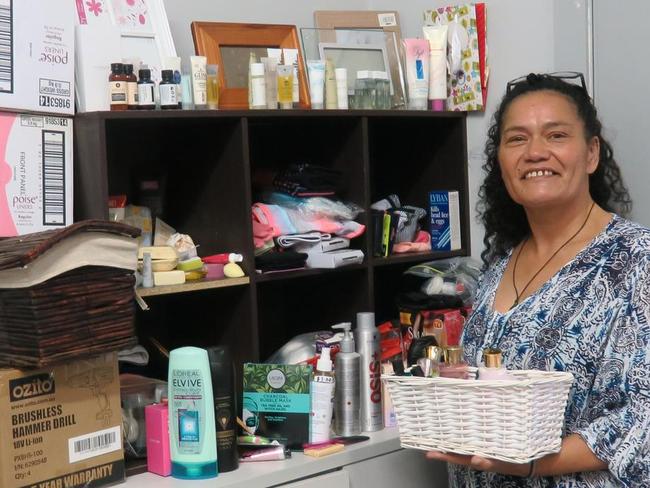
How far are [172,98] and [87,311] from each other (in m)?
0.55

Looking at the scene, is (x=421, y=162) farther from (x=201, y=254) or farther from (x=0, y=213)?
(x=0, y=213)

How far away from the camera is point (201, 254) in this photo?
2.15 m

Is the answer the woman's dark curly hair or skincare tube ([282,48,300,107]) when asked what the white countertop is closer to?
the woman's dark curly hair

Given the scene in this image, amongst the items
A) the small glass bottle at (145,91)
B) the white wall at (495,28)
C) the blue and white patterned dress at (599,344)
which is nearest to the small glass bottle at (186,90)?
the small glass bottle at (145,91)

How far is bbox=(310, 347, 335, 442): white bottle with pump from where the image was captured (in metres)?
1.92

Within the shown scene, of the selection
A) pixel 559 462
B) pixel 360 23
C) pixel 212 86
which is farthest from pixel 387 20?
pixel 559 462

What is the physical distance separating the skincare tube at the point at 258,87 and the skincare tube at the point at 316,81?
0.17 m

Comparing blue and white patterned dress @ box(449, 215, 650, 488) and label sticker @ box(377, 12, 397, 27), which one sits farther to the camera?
label sticker @ box(377, 12, 397, 27)

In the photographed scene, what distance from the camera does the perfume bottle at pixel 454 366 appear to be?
5.51 ft

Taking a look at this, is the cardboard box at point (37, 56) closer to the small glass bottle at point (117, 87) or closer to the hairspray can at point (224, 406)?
the small glass bottle at point (117, 87)

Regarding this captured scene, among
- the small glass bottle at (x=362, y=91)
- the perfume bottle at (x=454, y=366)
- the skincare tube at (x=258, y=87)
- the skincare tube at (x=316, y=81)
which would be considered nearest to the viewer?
the perfume bottle at (x=454, y=366)

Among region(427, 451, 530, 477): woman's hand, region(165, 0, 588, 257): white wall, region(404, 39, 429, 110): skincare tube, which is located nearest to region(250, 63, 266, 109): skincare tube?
region(165, 0, 588, 257): white wall

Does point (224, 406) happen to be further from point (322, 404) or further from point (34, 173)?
point (34, 173)

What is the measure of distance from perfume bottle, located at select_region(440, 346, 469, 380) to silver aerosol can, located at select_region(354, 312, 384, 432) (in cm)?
32
